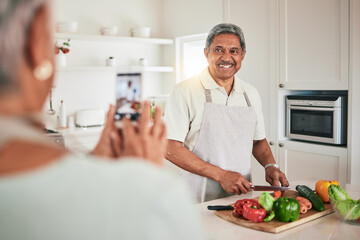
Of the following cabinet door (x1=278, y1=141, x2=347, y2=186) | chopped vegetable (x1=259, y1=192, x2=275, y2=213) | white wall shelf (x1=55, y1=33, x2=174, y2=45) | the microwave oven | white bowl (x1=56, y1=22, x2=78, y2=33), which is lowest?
cabinet door (x1=278, y1=141, x2=347, y2=186)

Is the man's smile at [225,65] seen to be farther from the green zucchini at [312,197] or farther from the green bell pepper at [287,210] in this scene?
the green bell pepper at [287,210]

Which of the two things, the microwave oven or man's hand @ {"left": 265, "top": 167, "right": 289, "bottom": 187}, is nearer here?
man's hand @ {"left": 265, "top": 167, "right": 289, "bottom": 187}

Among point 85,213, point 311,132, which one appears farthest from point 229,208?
point 311,132

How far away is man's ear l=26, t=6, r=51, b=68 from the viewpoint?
0.45 metres

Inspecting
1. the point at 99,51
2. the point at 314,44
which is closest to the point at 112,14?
the point at 99,51

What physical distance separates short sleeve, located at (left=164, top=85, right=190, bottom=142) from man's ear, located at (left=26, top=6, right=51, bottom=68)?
5.56 feet

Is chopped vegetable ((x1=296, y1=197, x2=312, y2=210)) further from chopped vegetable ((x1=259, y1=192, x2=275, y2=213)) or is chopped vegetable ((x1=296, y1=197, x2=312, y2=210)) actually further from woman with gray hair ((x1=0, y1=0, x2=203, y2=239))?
woman with gray hair ((x1=0, y1=0, x2=203, y2=239))

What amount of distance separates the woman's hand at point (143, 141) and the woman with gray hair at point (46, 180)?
88mm

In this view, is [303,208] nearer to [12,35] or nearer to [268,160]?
[268,160]

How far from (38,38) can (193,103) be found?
1818 mm

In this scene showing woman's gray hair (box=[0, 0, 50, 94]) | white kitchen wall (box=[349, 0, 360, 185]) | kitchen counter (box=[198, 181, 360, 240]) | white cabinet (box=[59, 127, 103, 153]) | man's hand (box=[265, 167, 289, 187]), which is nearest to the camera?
woman's gray hair (box=[0, 0, 50, 94])

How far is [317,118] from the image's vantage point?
10.4ft

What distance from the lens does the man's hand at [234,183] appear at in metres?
1.93

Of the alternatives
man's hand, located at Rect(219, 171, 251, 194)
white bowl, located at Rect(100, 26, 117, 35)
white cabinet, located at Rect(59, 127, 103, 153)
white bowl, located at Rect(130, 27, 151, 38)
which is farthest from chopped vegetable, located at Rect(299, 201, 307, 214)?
white bowl, located at Rect(130, 27, 151, 38)
